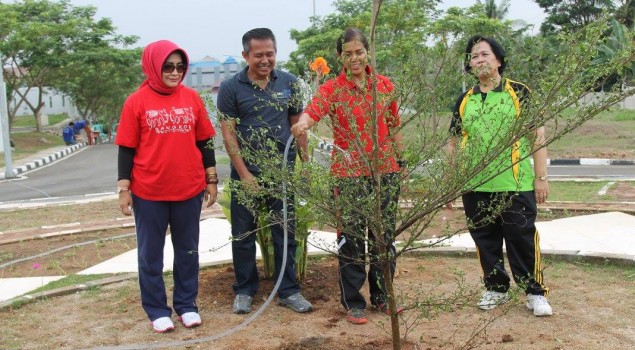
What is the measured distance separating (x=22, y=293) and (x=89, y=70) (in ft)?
107

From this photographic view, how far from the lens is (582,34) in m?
2.64

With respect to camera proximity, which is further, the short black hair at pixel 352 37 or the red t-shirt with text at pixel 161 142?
the red t-shirt with text at pixel 161 142

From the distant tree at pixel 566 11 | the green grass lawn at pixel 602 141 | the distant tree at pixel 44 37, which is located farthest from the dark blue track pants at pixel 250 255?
the distant tree at pixel 566 11

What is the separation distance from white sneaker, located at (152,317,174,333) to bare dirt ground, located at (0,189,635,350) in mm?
33

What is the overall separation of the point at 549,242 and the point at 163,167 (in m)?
3.56

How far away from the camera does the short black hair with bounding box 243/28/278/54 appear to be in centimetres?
434

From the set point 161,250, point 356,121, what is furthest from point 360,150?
point 161,250

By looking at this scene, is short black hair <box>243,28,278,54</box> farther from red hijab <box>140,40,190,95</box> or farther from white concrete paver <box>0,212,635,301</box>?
white concrete paver <box>0,212,635,301</box>

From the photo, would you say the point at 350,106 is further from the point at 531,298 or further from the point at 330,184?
the point at 531,298

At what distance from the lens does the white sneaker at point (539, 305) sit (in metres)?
4.16

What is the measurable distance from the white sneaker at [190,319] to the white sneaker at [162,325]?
0.09m

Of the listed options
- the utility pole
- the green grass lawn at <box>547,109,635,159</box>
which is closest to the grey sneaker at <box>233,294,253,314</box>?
the utility pole

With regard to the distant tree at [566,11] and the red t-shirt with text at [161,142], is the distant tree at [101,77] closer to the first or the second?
the distant tree at [566,11]

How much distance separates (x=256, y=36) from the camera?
434 centimetres
